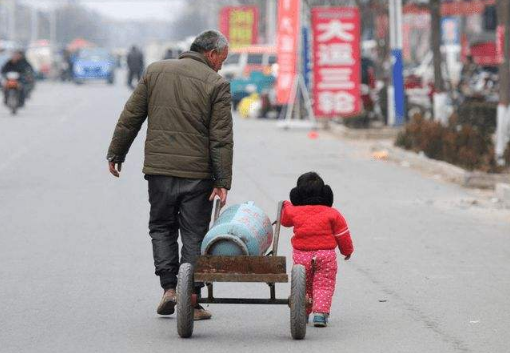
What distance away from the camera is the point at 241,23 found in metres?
59.6

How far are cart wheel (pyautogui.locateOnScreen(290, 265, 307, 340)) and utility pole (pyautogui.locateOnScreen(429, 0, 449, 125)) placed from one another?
17.3 meters

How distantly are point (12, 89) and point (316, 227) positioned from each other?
29.6 m

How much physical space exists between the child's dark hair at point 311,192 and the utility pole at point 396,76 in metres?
21.0

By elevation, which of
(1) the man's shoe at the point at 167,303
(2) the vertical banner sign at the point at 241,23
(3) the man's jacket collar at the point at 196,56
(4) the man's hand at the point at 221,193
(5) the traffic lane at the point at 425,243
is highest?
(2) the vertical banner sign at the point at 241,23

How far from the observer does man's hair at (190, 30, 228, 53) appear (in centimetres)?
816

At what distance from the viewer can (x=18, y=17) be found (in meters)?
192

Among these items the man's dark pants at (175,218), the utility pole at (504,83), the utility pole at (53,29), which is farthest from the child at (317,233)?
the utility pole at (53,29)

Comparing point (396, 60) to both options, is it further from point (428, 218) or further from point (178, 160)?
point (178, 160)

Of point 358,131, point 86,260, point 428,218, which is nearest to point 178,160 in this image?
point 86,260

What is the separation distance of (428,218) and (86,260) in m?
4.52

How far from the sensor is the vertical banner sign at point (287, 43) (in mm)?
32688

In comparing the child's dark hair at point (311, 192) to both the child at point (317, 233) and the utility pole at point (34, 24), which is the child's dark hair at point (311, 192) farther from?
the utility pole at point (34, 24)

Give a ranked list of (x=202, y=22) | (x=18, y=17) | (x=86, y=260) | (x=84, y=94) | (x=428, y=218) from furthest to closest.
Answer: (x=18, y=17) → (x=202, y=22) → (x=84, y=94) → (x=428, y=218) → (x=86, y=260)

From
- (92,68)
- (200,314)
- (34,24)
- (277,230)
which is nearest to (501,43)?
(200,314)
